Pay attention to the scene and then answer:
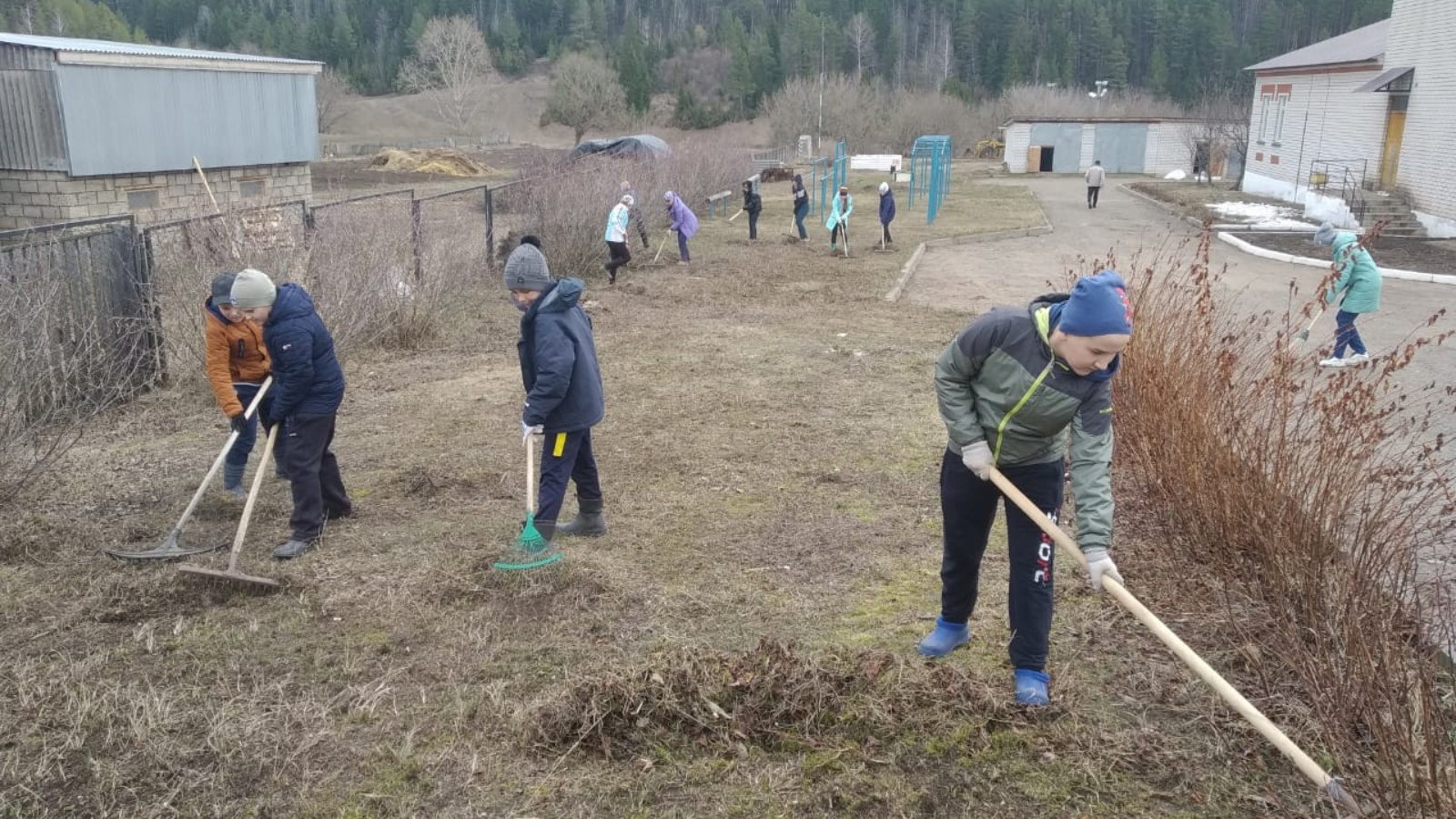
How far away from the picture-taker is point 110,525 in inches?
203

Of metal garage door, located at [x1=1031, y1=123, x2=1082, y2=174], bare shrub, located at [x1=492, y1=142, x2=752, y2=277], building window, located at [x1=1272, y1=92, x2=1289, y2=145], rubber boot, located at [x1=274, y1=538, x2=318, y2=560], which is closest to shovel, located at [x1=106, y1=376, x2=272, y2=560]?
rubber boot, located at [x1=274, y1=538, x2=318, y2=560]

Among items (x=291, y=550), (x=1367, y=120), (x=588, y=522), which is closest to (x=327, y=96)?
(x=1367, y=120)

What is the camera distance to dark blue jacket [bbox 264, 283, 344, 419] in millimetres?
4730

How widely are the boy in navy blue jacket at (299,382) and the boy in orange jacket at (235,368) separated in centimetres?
33

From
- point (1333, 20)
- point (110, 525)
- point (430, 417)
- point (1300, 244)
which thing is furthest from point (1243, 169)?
point (1333, 20)

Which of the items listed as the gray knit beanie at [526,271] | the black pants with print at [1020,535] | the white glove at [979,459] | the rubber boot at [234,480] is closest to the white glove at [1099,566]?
the black pants with print at [1020,535]

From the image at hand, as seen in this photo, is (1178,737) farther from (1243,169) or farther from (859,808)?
(1243,169)

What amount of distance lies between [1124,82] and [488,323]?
88040 millimetres

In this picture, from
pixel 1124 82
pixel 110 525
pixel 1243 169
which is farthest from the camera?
pixel 1124 82

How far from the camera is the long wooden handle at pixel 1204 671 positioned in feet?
8.36

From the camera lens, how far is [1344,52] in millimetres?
27391

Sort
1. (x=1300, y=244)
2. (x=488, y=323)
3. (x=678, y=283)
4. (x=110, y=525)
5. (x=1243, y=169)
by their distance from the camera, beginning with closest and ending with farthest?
(x=110, y=525) < (x=488, y=323) < (x=678, y=283) < (x=1300, y=244) < (x=1243, y=169)

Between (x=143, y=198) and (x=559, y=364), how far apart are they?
15.6m

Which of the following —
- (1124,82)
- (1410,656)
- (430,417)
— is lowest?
(430,417)
